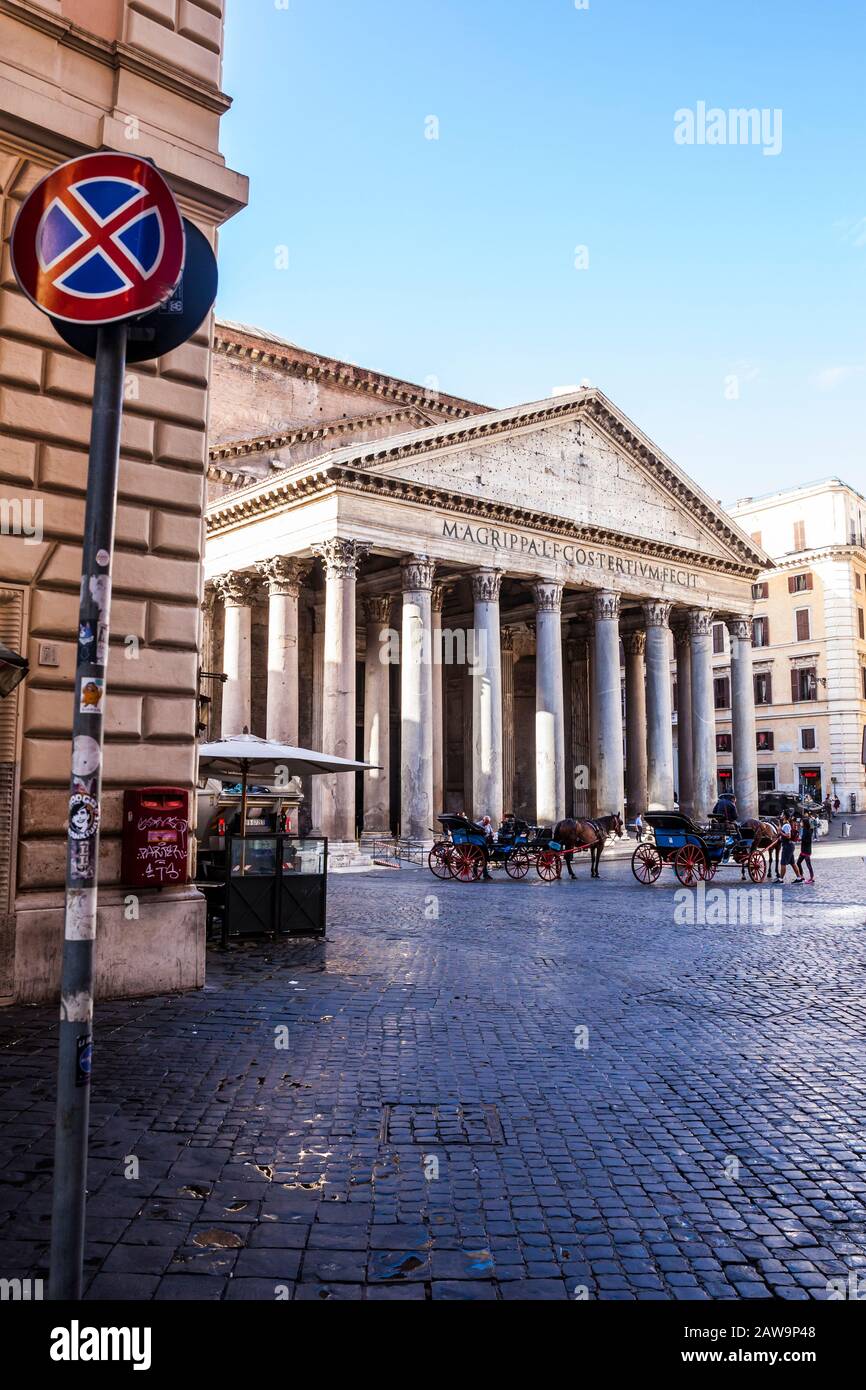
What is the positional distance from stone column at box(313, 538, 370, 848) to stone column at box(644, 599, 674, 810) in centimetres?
1193

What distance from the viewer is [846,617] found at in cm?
4453

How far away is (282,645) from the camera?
2531 centimetres

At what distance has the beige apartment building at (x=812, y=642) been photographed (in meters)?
44.3

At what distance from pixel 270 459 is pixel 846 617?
28.0m

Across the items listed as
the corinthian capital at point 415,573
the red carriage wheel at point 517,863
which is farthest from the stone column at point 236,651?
the red carriage wheel at point 517,863

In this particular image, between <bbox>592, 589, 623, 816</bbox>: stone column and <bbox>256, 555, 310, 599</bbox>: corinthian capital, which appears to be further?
<bbox>592, 589, 623, 816</bbox>: stone column

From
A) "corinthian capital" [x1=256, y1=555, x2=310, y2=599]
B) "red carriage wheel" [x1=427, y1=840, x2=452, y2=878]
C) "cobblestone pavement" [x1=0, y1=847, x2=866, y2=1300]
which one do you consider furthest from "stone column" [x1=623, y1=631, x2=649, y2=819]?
"cobblestone pavement" [x1=0, y1=847, x2=866, y2=1300]

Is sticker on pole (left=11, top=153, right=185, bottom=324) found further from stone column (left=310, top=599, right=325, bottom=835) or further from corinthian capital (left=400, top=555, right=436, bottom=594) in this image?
stone column (left=310, top=599, right=325, bottom=835)

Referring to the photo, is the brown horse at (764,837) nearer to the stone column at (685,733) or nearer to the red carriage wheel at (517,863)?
the red carriage wheel at (517,863)

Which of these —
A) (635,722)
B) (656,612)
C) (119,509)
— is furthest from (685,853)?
(635,722)

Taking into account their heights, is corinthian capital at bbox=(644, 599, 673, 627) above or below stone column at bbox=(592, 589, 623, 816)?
above

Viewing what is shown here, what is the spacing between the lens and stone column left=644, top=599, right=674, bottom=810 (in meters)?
32.0

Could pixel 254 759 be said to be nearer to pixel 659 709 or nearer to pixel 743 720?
pixel 659 709

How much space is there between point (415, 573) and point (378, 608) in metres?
5.05
